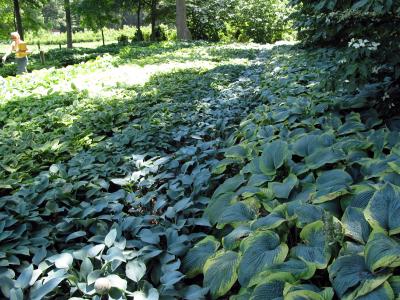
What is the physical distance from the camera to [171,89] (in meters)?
5.66

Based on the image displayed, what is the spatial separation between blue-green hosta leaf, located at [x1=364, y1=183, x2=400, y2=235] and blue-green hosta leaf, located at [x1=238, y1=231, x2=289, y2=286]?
1.12ft

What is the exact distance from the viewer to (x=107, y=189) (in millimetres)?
2701

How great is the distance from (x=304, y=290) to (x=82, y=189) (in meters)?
1.83

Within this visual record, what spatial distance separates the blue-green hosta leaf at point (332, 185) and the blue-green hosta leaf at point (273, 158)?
0.93 feet

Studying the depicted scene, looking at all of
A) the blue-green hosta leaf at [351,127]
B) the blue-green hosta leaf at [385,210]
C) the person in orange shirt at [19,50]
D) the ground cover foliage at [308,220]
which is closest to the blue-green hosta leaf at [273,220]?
the ground cover foliage at [308,220]

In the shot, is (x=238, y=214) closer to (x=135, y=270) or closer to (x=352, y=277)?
(x=135, y=270)

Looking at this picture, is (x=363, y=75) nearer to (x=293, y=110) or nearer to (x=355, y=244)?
(x=293, y=110)

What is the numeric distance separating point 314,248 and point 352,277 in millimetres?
233

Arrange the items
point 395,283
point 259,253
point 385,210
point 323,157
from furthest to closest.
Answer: point 323,157, point 259,253, point 385,210, point 395,283

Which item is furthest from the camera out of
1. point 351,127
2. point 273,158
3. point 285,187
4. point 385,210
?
point 351,127

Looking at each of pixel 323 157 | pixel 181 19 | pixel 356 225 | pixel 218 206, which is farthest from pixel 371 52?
pixel 181 19

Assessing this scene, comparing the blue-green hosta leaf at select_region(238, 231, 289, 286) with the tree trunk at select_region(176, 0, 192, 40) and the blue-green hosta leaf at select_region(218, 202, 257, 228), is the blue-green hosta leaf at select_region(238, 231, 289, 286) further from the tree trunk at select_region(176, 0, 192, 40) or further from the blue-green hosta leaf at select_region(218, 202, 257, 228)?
the tree trunk at select_region(176, 0, 192, 40)

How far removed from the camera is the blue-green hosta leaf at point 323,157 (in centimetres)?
206

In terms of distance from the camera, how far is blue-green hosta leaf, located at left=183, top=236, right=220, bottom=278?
5.93 ft
